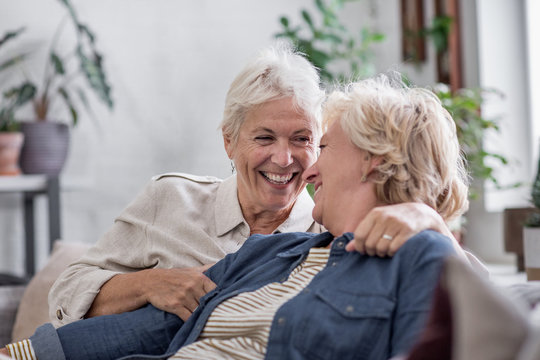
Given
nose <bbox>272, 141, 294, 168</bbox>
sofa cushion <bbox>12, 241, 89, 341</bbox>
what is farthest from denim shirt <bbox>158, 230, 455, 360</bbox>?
sofa cushion <bbox>12, 241, 89, 341</bbox>

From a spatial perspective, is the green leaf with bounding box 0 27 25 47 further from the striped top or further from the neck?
the striped top

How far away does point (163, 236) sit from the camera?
1.88m

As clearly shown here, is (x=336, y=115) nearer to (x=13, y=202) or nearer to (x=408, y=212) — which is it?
(x=408, y=212)

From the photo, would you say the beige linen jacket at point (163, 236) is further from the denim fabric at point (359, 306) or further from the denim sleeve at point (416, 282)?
the denim sleeve at point (416, 282)

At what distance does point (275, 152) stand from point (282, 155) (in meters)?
0.02

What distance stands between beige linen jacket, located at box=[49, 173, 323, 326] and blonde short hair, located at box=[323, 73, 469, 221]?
0.53m

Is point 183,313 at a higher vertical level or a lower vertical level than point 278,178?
lower

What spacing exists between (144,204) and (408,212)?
0.90 metres

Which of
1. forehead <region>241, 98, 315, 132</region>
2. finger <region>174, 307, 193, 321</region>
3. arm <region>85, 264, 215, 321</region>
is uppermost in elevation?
forehead <region>241, 98, 315, 132</region>

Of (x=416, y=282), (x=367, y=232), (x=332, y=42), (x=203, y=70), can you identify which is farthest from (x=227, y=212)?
(x=203, y=70)

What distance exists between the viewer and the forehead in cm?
187

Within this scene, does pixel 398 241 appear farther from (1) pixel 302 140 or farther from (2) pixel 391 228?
(1) pixel 302 140

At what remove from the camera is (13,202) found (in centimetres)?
380

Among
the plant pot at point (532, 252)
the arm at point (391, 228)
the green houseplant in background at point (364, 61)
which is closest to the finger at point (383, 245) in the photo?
the arm at point (391, 228)
